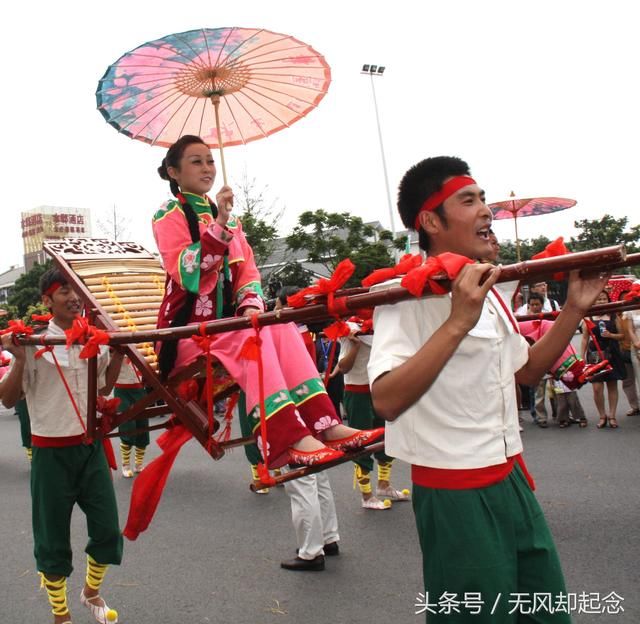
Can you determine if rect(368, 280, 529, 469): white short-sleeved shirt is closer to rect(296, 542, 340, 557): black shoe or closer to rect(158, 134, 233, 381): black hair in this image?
rect(158, 134, 233, 381): black hair

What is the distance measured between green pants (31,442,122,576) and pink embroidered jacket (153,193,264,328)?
3.53 feet

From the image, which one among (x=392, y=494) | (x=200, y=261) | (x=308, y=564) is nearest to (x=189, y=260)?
(x=200, y=261)

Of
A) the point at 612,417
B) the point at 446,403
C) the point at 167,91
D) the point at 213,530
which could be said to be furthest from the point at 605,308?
the point at 612,417

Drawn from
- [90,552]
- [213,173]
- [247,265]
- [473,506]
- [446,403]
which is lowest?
[90,552]

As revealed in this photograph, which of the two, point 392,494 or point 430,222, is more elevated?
point 430,222

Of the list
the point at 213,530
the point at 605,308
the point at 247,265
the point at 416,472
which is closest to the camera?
the point at 416,472

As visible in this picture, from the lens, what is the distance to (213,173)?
3.48 m

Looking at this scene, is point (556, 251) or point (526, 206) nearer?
point (556, 251)

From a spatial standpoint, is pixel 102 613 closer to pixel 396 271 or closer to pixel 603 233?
pixel 396 271

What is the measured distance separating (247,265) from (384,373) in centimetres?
190

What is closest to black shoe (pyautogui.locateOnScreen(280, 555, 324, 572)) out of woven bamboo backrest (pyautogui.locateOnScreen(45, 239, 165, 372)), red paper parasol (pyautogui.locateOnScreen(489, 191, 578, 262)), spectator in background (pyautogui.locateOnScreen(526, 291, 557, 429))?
woven bamboo backrest (pyautogui.locateOnScreen(45, 239, 165, 372))

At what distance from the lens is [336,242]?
20.7 m

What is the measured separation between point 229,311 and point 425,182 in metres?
1.61

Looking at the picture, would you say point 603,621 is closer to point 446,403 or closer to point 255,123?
point 446,403
